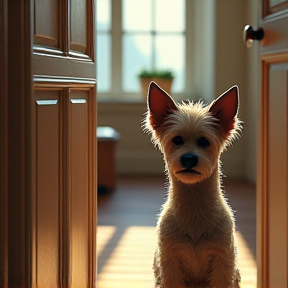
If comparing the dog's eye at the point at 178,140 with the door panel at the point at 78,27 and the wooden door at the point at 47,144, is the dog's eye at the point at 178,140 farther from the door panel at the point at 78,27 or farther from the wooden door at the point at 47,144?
the door panel at the point at 78,27

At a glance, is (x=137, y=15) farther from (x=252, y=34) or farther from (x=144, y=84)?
(x=252, y=34)

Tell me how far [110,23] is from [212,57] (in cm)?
121

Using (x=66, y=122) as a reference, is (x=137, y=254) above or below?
below

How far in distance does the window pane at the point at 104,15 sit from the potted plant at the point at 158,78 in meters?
0.64

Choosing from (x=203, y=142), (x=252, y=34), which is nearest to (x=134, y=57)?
(x=252, y=34)

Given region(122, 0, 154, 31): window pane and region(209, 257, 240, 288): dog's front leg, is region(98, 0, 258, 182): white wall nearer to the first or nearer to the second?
region(122, 0, 154, 31): window pane

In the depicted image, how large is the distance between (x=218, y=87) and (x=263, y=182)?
13.0 ft

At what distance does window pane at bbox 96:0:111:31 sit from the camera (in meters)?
6.82

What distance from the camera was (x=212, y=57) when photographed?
6359 mm

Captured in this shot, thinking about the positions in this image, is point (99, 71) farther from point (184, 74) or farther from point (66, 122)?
point (66, 122)

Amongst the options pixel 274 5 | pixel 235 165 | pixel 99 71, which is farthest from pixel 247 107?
pixel 274 5

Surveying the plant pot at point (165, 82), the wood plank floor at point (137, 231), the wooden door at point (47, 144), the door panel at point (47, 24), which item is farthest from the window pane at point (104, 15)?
the door panel at point (47, 24)
